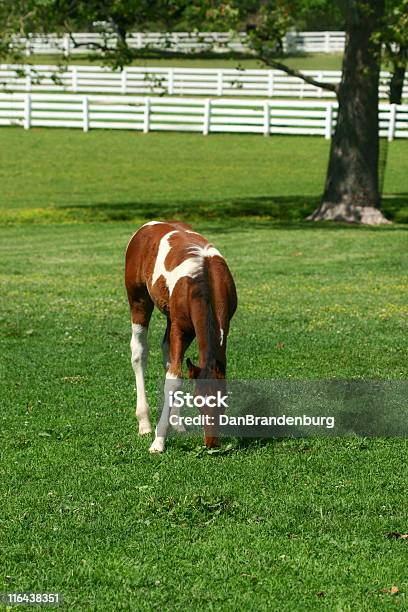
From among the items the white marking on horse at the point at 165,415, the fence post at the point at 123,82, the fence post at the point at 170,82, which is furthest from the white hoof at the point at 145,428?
the fence post at the point at 170,82

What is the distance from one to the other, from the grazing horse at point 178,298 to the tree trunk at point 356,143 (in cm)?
→ 1988

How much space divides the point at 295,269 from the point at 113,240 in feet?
18.5

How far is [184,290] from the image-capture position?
28.1 feet

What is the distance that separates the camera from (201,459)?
8766 mm

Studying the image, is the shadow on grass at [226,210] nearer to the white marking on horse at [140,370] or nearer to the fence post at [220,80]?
the white marking on horse at [140,370]

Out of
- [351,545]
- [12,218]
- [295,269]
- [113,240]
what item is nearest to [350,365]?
[351,545]

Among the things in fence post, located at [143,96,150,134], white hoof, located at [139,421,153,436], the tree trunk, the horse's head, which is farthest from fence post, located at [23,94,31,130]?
the horse's head

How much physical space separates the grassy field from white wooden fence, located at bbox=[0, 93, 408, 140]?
90.1 ft

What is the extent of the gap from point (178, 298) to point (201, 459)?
1186 mm

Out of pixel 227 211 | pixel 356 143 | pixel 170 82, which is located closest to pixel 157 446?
pixel 356 143

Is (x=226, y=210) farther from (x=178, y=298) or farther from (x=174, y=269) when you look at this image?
(x=178, y=298)

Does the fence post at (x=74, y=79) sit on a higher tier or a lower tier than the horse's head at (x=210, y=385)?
lower

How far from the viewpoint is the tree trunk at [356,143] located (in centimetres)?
2858

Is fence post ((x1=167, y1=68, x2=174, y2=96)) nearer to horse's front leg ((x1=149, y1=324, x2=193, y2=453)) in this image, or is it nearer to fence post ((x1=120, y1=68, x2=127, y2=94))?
fence post ((x1=120, y1=68, x2=127, y2=94))
